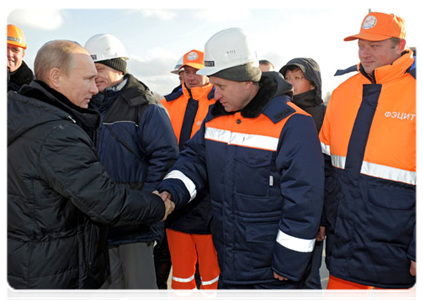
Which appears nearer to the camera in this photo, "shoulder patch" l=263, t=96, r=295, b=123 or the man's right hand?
"shoulder patch" l=263, t=96, r=295, b=123

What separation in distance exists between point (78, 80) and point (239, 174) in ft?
3.94

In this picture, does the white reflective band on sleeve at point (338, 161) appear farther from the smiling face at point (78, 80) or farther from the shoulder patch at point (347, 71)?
the smiling face at point (78, 80)

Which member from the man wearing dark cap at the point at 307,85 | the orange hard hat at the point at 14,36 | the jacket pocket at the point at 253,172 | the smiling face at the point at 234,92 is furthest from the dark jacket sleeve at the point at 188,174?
the orange hard hat at the point at 14,36

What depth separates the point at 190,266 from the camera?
12.2 ft

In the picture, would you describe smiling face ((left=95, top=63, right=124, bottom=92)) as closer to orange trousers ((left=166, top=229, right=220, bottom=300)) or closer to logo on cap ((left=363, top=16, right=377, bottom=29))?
orange trousers ((left=166, top=229, right=220, bottom=300))

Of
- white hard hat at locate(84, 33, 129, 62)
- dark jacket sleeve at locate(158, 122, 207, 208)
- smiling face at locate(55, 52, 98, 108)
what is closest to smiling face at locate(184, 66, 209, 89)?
white hard hat at locate(84, 33, 129, 62)

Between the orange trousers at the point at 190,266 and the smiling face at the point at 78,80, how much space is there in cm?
188

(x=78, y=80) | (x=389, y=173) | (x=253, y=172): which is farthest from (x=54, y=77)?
(x=389, y=173)

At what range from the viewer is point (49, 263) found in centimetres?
212

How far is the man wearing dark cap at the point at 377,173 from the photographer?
7.73 feet

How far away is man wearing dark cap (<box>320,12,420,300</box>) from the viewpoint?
236cm

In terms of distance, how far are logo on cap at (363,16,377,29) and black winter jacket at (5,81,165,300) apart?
204 cm

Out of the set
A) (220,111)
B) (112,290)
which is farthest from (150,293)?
(220,111)

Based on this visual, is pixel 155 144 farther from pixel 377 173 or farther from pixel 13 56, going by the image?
pixel 13 56
